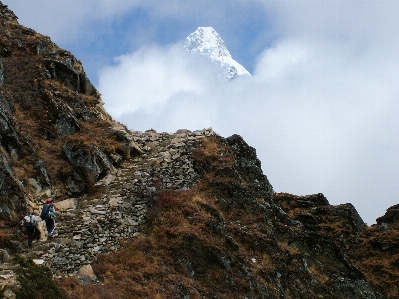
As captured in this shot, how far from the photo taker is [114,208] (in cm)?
2459

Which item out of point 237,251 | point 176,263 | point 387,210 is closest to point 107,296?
point 176,263

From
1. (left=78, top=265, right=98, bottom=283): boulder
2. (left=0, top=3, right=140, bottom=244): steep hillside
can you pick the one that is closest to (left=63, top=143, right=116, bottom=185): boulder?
(left=0, top=3, right=140, bottom=244): steep hillside

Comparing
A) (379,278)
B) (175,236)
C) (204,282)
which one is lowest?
(204,282)

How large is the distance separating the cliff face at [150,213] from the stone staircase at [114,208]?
0.28 ft

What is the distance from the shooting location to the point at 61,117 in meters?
30.9

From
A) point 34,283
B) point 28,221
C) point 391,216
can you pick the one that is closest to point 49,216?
point 28,221

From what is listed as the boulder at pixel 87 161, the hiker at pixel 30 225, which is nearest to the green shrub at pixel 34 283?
the hiker at pixel 30 225

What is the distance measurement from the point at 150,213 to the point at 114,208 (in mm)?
2230

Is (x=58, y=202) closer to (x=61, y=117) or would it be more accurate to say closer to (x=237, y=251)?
(x=61, y=117)

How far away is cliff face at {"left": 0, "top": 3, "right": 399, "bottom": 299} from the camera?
20.2 m

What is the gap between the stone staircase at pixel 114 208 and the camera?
65.4ft

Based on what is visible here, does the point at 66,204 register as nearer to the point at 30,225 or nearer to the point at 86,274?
the point at 30,225

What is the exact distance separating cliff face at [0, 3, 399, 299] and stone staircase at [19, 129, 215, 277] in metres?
0.08

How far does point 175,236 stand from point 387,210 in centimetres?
2272
